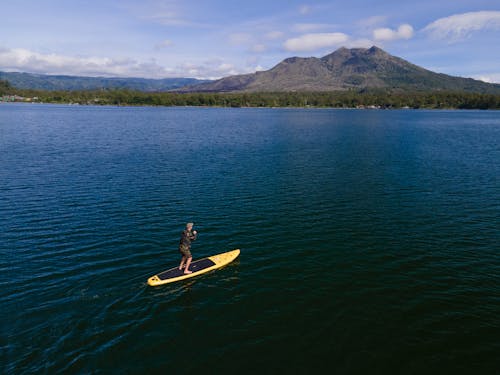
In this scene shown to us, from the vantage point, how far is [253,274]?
80.2 feet

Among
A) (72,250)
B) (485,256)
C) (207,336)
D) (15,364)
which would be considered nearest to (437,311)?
(485,256)

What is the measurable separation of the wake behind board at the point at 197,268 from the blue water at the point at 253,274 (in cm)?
58

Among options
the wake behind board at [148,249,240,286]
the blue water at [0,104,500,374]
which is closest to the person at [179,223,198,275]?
the wake behind board at [148,249,240,286]

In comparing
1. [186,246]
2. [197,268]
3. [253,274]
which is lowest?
[253,274]

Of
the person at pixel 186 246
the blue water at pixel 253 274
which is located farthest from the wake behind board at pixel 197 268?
the blue water at pixel 253 274

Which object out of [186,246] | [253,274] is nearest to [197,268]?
[186,246]

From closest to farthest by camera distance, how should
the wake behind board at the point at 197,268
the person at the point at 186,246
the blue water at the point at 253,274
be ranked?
the blue water at the point at 253,274 < the wake behind board at the point at 197,268 < the person at the point at 186,246

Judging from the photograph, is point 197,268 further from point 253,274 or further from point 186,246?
point 253,274

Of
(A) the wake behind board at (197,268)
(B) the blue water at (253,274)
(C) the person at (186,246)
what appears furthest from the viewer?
(C) the person at (186,246)

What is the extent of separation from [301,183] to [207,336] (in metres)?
34.2

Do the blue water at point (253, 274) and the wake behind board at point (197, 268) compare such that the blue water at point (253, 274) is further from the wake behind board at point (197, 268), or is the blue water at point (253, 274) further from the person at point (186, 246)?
the person at point (186, 246)

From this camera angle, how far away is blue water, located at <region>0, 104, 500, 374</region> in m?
16.9

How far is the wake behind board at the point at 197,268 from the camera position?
22750 millimetres

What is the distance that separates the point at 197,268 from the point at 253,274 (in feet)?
14.0
